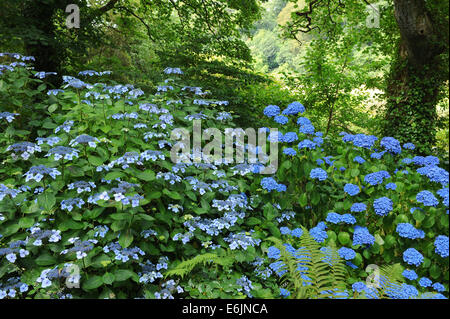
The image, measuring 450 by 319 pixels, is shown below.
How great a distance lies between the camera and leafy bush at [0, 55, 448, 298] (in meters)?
1.67

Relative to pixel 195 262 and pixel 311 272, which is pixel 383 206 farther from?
pixel 195 262

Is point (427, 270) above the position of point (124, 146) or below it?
below

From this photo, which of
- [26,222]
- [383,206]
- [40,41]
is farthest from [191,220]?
[40,41]

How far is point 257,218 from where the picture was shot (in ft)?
7.85

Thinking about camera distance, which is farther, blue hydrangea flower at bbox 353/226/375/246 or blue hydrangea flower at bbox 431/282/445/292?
blue hydrangea flower at bbox 353/226/375/246

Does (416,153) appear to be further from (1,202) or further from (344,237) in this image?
(1,202)

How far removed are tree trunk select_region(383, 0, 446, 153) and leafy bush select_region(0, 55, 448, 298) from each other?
3.01 ft

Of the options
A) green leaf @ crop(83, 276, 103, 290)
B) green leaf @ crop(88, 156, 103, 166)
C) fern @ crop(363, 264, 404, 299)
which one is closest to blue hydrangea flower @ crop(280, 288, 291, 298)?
fern @ crop(363, 264, 404, 299)

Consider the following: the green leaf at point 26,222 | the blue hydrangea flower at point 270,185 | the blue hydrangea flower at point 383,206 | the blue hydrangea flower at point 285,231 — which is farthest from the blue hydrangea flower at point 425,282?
the green leaf at point 26,222

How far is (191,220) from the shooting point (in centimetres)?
207

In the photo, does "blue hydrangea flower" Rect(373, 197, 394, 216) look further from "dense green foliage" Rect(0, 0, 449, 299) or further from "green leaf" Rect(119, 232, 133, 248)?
"green leaf" Rect(119, 232, 133, 248)

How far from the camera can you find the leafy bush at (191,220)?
1.67 metres
